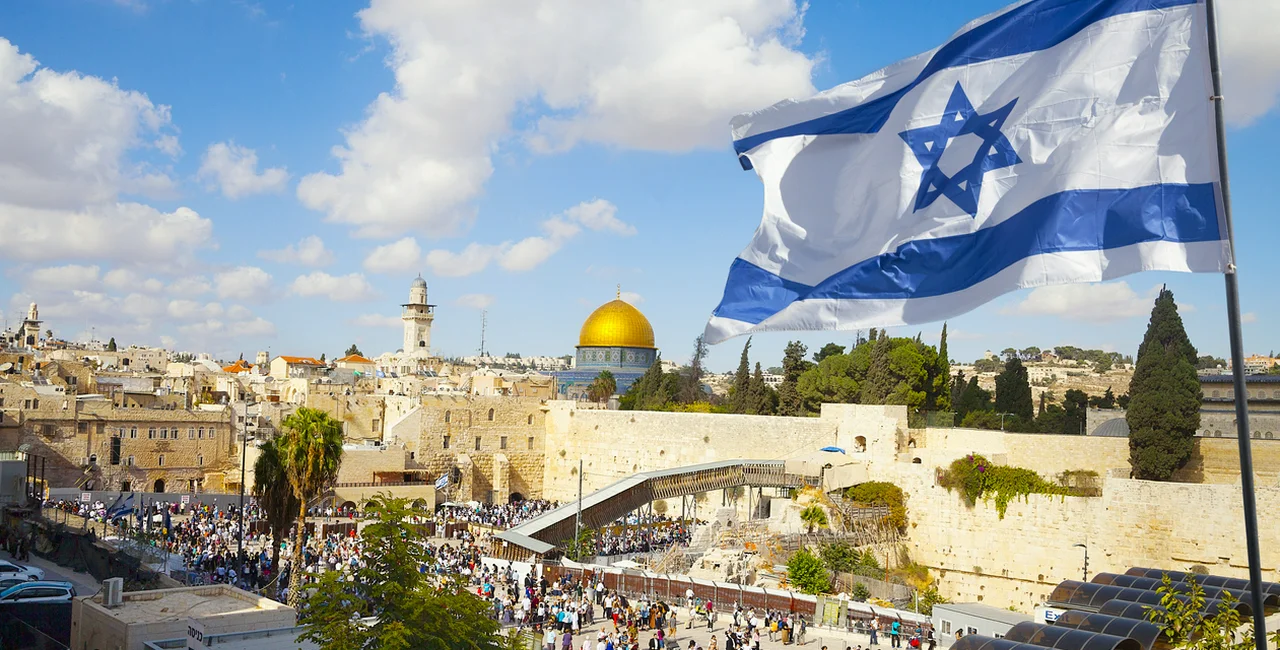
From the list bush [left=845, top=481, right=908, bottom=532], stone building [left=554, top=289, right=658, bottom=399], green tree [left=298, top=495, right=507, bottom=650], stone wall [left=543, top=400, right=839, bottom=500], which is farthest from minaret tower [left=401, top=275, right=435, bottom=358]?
green tree [left=298, top=495, right=507, bottom=650]

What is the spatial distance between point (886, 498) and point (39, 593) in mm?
19060

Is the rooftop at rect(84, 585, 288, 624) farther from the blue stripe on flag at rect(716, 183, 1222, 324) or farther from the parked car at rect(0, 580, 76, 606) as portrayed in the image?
the blue stripe on flag at rect(716, 183, 1222, 324)

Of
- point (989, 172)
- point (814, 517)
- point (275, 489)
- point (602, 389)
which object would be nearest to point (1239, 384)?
point (989, 172)

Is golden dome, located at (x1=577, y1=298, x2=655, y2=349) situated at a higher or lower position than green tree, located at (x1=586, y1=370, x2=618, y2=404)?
higher

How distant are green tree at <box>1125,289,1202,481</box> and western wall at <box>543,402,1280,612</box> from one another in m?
0.84

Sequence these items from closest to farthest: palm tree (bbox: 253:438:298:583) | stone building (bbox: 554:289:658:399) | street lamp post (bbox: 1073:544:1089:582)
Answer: palm tree (bbox: 253:438:298:583) < street lamp post (bbox: 1073:544:1089:582) < stone building (bbox: 554:289:658:399)

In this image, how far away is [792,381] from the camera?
3891 cm

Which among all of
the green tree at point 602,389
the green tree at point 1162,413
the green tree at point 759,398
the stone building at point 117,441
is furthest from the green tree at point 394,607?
the green tree at point 602,389

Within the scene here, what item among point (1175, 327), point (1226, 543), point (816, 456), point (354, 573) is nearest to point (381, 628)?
point (354, 573)

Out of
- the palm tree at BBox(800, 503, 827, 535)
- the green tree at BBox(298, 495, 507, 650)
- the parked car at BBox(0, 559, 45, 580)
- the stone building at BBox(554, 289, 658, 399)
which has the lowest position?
the palm tree at BBox(800, 503, 827, 535)

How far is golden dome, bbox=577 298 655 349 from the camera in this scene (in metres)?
58.6

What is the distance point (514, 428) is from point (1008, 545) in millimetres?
20532

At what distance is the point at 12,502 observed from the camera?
24469 mm

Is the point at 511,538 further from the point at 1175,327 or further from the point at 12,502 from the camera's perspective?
the point at 1175,327
